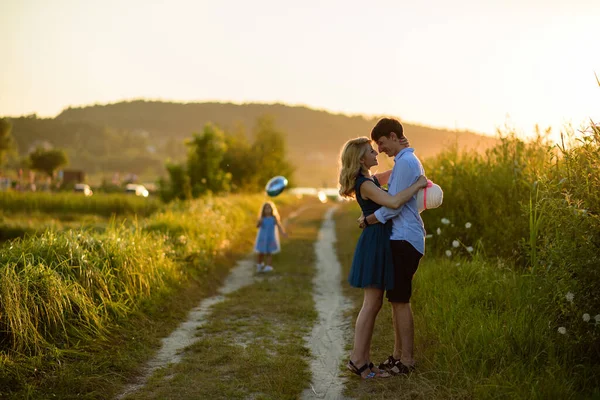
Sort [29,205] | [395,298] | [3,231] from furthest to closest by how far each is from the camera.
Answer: [29,205] → [3,231] → [395,298]

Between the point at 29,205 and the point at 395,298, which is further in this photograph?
the point at 29,205

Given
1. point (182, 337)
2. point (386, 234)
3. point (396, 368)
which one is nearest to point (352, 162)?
point (386, 234)

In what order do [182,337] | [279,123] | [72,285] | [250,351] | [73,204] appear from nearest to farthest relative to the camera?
[250,351], [72,285], [182,337], [73,204], [279,123]

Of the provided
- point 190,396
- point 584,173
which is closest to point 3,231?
point 190,396

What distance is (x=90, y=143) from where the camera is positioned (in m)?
134

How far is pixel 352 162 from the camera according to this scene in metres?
5.37

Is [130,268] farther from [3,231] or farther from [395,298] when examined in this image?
[3,231]

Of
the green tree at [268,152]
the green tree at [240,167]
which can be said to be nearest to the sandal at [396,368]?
Result: the green tree at [240,167]

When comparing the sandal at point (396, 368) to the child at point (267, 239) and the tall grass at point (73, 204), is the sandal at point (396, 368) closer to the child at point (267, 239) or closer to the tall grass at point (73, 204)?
the child at point (267, 239)

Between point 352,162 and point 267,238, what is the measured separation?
25.3 feet

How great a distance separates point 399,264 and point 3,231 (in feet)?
57.2

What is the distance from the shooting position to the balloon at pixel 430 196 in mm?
5145

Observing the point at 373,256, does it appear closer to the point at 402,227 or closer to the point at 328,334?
the point at 402,227

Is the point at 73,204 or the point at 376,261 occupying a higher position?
the point at 376,261
